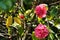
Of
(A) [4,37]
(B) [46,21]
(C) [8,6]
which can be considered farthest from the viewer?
(A) [4,37]

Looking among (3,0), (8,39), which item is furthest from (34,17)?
(3,0)

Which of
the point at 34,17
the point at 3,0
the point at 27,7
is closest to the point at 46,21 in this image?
the point at 34,17

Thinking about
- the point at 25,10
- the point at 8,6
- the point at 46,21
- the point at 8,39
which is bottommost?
the point at 8,39

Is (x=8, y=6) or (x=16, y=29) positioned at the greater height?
(x=8, y=6)

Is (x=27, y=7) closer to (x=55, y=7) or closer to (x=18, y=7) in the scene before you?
(x=18, y=7)

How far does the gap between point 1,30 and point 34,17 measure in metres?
0.36

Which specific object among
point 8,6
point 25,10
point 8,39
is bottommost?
point 8,39

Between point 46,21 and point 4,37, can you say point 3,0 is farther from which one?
point 4,37

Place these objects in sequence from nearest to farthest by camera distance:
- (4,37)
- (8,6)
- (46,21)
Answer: (8,6)
(46,21)
(4,37)

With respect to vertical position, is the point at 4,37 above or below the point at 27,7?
below

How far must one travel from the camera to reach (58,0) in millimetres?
1713

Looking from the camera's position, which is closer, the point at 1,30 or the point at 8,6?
the point at 8,6

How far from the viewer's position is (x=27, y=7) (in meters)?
1.60

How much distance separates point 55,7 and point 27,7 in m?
0.24
